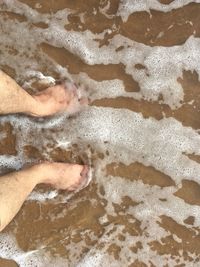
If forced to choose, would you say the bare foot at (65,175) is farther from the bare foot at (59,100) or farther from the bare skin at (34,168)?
the bare foot at (59,100)

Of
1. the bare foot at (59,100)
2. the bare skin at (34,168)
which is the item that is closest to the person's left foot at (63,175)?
the bare skin at (34,168)

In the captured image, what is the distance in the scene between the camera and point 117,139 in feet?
5.65

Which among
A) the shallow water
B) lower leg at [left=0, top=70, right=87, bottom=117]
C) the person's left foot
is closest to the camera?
lower leg at [left=0, top=70, right=87, bottom=117]

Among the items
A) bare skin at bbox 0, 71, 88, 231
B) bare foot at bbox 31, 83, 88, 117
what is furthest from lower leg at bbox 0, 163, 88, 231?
bare foot at bbox 31, 83, 88, 117

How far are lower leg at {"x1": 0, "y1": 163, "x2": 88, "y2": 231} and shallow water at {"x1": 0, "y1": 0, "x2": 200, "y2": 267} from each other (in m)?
0.06

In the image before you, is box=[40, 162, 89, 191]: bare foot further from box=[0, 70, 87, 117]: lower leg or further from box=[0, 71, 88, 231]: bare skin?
box=[0, 70, 87, 117]: lower leg

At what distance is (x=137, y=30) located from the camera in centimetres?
171

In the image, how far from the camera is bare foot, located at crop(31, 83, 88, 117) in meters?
1.60

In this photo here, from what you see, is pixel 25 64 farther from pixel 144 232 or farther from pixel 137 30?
pixel 144 232

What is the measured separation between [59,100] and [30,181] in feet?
1.09

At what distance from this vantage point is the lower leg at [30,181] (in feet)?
4.49

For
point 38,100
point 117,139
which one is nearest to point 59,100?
point 38,100

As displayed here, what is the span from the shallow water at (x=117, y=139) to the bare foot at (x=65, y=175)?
0.13ft

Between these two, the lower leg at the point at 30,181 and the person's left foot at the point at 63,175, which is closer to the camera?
the lower leg at the point at 30,181
